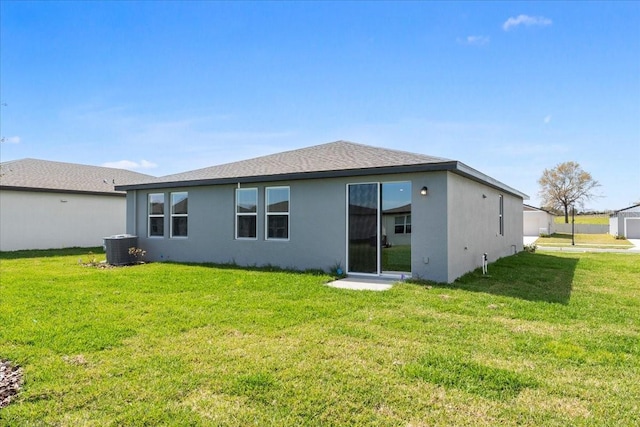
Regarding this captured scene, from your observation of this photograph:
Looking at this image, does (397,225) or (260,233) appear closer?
(397,225)

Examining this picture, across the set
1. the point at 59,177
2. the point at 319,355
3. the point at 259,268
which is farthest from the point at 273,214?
the point at 59,177

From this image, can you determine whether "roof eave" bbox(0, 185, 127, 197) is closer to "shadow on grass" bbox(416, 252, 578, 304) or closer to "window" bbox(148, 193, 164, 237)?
"window" bbox(148, 193, 164, 237)

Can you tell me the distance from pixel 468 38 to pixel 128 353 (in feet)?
38.4

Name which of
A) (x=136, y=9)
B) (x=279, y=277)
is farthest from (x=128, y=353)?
(x=136, y=9)

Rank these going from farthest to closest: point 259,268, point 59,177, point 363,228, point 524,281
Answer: point 59,177 < point 259,268 < point 363,228 < point 524,281

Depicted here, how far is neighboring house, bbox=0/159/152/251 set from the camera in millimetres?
15984

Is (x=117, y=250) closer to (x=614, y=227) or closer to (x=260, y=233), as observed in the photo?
(x=260, y=233)

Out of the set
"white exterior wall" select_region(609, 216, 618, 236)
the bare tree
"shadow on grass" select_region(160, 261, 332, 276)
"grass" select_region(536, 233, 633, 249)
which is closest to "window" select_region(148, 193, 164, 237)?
"shadow on grass" select_region(160, 261, 332, 276)

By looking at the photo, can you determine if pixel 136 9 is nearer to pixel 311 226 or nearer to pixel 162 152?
pixel 311 226

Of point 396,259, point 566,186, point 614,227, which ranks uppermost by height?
point 566,186

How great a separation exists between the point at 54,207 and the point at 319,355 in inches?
703

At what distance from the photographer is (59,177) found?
1864 centimetres

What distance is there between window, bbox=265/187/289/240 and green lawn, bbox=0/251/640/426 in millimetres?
2913

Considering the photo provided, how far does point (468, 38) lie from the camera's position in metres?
11.3
